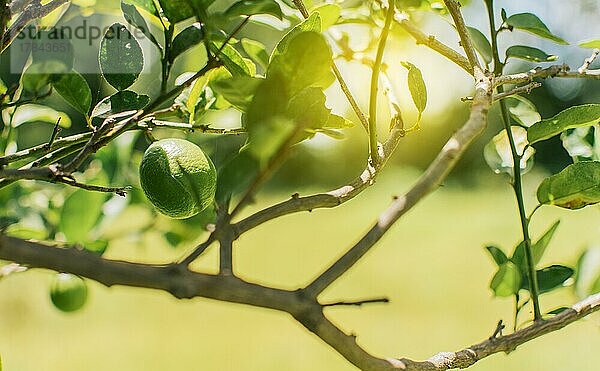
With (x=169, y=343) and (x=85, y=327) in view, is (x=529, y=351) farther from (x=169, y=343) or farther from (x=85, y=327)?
(x=85, y=327)

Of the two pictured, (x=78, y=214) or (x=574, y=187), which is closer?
(x=574, y=187)

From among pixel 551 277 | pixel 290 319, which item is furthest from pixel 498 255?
pixel 290 319

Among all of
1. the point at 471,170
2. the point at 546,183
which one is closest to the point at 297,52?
the point at 546,183

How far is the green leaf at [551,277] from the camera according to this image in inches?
15.0

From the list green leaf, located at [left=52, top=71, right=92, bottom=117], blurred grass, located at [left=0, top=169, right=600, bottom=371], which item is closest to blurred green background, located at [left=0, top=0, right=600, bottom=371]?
blurred grass, located at [left=0, top=169, right=600, bottom=371]

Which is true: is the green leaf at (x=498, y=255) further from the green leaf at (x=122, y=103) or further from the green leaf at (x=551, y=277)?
the green leaf at (x=122, y=103)

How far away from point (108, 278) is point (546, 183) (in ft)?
0.86

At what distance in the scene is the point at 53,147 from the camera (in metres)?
0.26

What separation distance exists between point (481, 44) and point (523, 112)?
0.04m

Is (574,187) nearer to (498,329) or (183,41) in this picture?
(498,329)

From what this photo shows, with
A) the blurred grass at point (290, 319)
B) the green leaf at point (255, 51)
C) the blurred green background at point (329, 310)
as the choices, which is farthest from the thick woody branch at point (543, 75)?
the blurred grass at point (290, 319)

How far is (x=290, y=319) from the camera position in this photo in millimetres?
1925

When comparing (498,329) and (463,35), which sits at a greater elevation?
(463,35)

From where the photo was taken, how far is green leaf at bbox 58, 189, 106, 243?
0.45 metres
